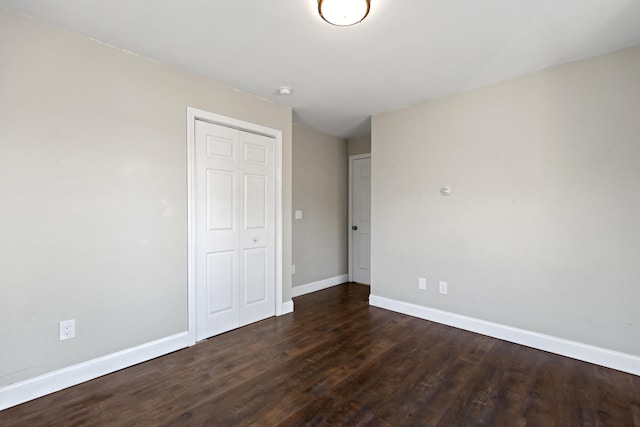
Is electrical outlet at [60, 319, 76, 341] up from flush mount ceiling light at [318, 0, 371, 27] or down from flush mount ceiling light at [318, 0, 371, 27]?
down

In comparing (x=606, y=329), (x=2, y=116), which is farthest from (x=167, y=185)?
(x=606, y=329)

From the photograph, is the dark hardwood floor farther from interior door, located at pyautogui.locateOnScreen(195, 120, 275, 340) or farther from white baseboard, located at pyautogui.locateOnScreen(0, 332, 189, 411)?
interior door, located at pyautogui.locateOnScreen(195, 120, 275, 340)

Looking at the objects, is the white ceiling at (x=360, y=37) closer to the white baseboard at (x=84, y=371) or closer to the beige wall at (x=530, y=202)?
the beige wall at (x=530, y=202)

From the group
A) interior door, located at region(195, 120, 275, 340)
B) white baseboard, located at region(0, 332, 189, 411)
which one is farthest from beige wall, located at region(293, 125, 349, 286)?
white baseboard, located at region(0, 332, 189, 411)

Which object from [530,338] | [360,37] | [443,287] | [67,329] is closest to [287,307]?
[443,287]

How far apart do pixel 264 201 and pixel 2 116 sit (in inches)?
80.6

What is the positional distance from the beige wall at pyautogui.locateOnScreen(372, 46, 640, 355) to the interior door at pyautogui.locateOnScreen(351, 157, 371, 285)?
1.15 m

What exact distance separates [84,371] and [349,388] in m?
1.85

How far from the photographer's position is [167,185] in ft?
8.19

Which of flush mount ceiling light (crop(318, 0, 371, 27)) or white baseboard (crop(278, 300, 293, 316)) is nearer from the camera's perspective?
flush mount ceiling light (crop(318, 0, 371, 27))

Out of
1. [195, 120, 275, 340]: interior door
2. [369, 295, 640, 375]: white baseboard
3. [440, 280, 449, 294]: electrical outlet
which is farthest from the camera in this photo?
[440, 280, 449, 294]: electrical outlet

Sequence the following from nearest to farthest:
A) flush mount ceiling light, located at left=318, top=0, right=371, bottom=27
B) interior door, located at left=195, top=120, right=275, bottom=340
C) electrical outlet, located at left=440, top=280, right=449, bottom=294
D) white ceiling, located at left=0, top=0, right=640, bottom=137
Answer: flush mount ceiling light, located at left=318, top=0, right=371, bottom=27, white ceiling, located at left=0, top=0, right=640, bottom=137, interior door, located at left=195, top=120, right=275, bottom=340, electrical outlet, located at left=440, top=280, right=449, bottom=294

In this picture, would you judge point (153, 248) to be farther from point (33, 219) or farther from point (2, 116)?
point (2, 116)

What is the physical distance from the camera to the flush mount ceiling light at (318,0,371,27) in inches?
65.5
